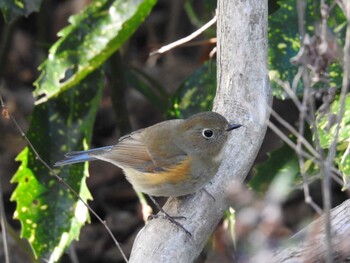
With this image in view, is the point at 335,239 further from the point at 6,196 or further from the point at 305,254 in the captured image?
the point at 6,196

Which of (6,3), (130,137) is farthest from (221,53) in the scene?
(6,3)

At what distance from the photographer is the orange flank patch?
3.73 metres

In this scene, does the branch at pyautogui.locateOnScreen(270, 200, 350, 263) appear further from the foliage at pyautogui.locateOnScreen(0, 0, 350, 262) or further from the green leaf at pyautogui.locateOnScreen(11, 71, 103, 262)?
the green leaf at pyautogui.locateOnScreen(11, 71, 103, 262)

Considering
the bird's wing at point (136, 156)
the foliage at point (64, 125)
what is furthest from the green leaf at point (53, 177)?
the bird's wing at point (136, 156)

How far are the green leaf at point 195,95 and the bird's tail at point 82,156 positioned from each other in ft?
2.26

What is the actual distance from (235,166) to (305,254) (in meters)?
0.72

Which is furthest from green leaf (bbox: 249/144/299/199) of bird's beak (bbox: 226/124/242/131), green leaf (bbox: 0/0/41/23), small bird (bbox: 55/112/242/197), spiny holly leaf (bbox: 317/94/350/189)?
green leaf (bbox: 0/0/41/23)

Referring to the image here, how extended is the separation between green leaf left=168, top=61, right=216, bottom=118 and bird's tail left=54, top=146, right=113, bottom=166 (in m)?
0.69

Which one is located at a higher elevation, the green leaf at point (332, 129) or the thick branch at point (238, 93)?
the thick branch at point (238, 93)

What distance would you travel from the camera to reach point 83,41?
4727 mm

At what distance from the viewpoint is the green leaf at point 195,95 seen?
4793mm

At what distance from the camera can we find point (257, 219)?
2318 mm

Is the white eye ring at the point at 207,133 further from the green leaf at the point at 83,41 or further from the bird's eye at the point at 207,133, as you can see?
the green leaf at the point at 83,41

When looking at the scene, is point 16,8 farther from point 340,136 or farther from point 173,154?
point 340,136
